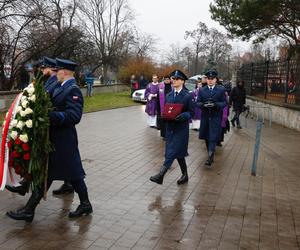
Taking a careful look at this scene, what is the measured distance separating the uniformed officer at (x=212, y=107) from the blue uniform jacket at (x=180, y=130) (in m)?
1.67

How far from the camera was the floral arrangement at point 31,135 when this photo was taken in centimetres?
479

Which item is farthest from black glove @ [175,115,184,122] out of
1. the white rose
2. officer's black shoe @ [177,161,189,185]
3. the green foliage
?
the green foliage

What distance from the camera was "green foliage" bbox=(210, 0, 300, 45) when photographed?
57.5ft

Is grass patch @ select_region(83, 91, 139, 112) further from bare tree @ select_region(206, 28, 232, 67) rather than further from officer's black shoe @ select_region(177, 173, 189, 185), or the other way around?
bare tree @ select_region(206, 28, 232, 67)

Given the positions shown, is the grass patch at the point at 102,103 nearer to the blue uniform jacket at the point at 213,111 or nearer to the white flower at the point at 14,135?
the blue uniform jacket at the point at 213,111

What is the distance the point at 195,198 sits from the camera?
6.37 m

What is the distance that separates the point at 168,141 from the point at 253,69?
63.6ft

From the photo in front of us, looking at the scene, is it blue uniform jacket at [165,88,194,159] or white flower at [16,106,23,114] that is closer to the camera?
white flower at [16,106,23,114]

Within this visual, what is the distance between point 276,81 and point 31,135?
649 inches

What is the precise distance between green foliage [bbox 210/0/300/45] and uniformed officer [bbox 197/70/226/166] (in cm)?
991

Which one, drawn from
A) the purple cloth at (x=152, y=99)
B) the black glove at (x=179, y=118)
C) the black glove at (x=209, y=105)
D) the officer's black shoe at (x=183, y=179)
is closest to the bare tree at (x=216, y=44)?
the purple cloth at (x=152, y=99)

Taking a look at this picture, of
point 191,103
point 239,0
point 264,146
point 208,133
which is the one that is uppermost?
point 239,0

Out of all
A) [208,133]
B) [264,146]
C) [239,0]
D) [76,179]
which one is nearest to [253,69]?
[239,0]

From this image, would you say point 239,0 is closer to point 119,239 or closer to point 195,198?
point 195,198
